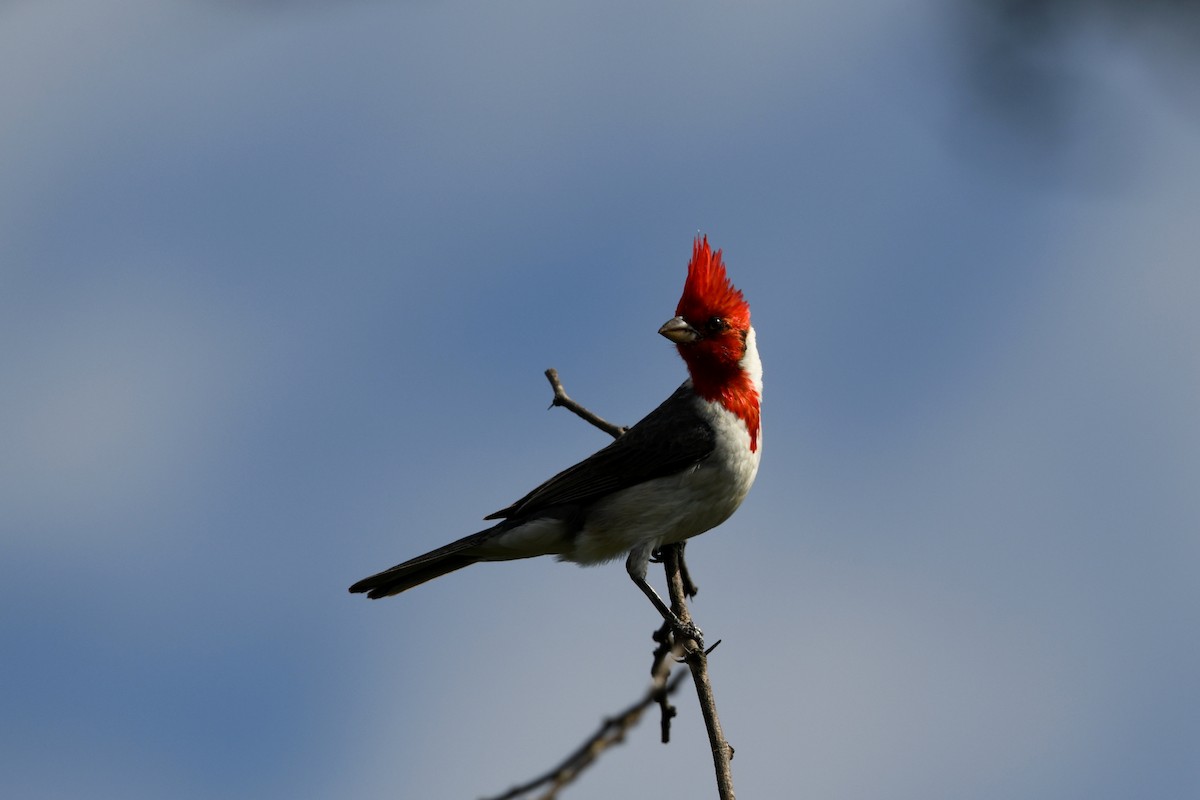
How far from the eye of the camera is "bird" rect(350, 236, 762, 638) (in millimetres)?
7492

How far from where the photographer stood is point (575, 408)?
8.26m

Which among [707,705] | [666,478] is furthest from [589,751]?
[666,478]

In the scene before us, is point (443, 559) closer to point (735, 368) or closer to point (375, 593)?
point (375, 593)

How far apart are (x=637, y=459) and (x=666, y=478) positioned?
242mm

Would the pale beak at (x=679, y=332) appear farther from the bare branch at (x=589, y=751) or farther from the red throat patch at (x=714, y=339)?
the bare branch at (x=589, y=751)

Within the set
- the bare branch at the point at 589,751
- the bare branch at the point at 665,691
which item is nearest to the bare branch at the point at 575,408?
the bare branch at the point at 665,691

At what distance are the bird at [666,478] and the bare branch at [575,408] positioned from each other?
394 millimetres

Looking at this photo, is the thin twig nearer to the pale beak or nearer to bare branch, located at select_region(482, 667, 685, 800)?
the pale beak

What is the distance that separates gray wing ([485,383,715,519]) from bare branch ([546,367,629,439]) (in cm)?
40

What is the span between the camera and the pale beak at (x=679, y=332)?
Answer: 7.85 metres

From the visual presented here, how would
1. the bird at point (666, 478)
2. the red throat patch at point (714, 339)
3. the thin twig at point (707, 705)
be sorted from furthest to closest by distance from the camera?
the red throat patch at point (714, 339) → the bird at point (666, 478) → the thin twig at point (707, 705)

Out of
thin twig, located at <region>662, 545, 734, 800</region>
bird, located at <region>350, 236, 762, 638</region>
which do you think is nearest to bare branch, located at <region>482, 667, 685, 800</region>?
thin twig, located at <region>662, 545, 734, 800</region>

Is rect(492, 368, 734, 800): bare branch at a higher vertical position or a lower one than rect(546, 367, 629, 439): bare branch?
lower

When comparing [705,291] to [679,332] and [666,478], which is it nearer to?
[679,332]
